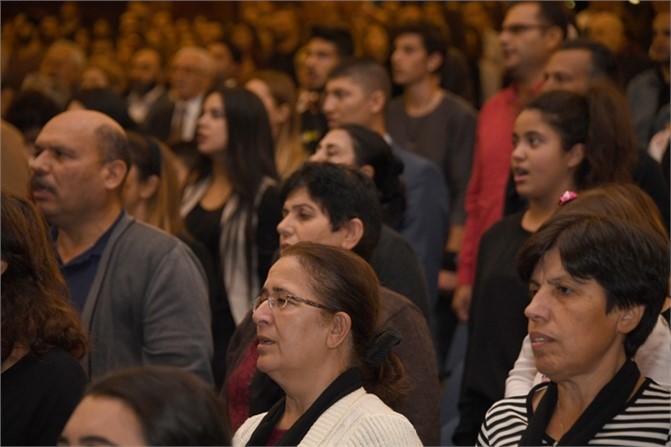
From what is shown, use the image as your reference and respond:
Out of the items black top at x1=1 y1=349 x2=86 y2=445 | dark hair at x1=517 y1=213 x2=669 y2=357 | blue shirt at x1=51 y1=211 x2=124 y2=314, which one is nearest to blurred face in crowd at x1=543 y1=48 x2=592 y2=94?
blue shirt at x1=51 y1=211 x2=124 y2=314

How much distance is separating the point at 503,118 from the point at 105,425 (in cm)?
434

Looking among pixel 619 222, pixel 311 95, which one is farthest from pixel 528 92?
pixel 619 222

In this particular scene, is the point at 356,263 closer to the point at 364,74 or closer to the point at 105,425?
the point at 105,425

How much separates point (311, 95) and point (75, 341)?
5.34 meters

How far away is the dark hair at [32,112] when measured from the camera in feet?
22.3

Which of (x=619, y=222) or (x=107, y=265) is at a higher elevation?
(x=619, y=222)

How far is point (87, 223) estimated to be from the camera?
442cm

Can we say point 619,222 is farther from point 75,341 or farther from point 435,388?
point 75,341

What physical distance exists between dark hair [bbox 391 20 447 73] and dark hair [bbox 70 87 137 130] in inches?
69.9

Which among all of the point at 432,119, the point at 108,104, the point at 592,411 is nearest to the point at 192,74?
the point at 108,104

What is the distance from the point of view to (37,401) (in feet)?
10.2

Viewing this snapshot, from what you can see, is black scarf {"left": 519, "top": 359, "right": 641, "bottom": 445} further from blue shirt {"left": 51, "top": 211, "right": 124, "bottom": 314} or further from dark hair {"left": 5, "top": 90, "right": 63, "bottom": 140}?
dark hair {"left": 5, "top": 90, "right": 63, "bottom": 140}

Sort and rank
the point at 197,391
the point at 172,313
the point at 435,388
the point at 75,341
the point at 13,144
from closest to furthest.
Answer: the point at 197,391 < the point at 75,341 < the point at 435,388 < the point at 172,313 < the point at 13,144

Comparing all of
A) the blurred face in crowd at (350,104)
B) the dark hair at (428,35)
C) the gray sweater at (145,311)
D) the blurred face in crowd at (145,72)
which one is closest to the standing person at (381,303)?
the gray sweater at (145,311)
